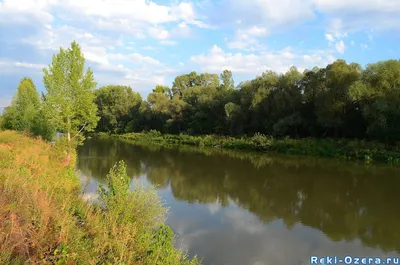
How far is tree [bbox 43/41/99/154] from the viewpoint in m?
22.6

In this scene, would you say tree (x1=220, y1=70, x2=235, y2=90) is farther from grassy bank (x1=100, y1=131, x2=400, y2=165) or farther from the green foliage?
the green foliage

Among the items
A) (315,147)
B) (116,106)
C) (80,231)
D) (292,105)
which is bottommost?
(315,147)

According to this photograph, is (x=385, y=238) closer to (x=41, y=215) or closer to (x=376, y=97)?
(x=41, y=215)

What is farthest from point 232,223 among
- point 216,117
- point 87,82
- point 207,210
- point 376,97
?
point 216,117

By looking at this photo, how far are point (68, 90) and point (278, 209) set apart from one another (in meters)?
16.8

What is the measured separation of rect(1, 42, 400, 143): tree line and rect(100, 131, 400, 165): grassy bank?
1.74 metres

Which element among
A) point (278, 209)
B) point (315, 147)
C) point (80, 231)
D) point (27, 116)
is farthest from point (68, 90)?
point (315, 147)

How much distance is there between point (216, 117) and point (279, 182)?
31.9m

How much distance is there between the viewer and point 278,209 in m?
14.7

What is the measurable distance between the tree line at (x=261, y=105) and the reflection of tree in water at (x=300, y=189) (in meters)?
5.28

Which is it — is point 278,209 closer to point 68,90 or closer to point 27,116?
point 68,90

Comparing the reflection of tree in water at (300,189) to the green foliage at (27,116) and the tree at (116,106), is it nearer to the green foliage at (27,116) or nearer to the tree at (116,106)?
the green foliage at (27,116)

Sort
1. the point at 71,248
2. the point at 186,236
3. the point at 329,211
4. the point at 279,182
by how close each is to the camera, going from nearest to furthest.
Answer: the point at 71,248 < the point at 186,236 < the point at 329,211 < the point at 279,182

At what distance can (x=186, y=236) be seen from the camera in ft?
35.9
